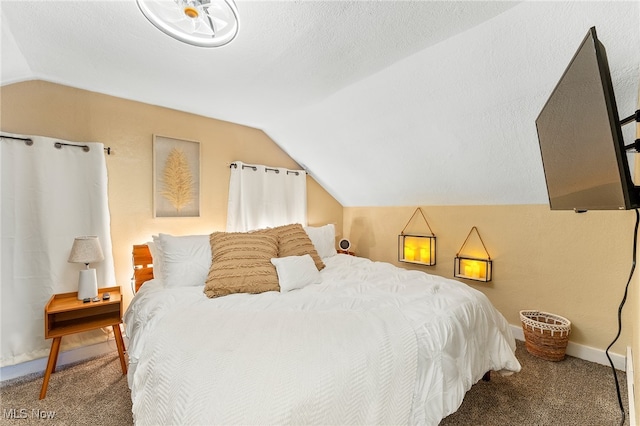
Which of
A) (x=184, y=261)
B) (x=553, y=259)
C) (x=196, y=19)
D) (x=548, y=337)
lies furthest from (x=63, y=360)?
(x=553, y=259)

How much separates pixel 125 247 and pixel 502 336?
314cm

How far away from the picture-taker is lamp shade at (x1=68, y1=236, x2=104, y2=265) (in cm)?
200

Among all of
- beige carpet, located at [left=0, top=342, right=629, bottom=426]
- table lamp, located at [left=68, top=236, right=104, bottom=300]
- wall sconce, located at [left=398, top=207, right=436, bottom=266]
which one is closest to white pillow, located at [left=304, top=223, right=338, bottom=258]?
wall sconce, located at [left=398, top=207, right=436, bottom=266]

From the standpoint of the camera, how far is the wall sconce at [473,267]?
278 centimetres

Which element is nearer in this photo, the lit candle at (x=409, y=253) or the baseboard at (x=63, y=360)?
the baseboard at (x=63, y=360)

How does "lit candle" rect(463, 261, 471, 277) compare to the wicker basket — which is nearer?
the wicker basket

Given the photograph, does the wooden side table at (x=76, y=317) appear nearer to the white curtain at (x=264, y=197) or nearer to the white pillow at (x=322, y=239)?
the white curtain at (x=264, y=197)

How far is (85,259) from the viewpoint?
2006mm

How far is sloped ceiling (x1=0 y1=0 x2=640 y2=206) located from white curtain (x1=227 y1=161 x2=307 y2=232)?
64cm

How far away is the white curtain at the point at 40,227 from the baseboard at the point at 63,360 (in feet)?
0.17

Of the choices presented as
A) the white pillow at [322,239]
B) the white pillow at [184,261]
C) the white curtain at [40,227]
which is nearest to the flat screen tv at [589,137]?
the white pillow at [322,239]

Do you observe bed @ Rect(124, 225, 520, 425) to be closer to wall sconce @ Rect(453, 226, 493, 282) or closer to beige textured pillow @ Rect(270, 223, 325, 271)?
beige textured pillow @ Rect(270, 223, 325, 271)

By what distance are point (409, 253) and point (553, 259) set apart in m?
1.40

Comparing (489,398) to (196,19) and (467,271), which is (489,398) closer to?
(467,271)
